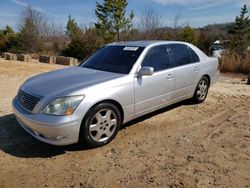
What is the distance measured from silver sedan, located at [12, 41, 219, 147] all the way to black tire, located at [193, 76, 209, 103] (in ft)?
0.88

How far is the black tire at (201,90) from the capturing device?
570cm

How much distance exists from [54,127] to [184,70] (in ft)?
9.62

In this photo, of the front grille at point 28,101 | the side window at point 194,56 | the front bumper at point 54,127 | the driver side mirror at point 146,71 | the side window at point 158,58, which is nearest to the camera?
the front bumper at point 54,127

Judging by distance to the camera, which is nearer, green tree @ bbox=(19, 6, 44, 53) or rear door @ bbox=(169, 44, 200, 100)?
rear door @ bbox=(169, 44, 200, 100)

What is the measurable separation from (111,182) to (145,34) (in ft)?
58.4

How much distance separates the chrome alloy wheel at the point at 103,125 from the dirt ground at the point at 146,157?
0.19m

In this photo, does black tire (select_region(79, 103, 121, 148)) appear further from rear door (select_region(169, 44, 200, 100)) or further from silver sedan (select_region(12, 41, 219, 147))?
rear door (select_region(169, 44, 200, 100))

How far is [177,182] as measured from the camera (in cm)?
293

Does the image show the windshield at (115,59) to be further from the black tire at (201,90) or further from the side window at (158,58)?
the black tire at (201,90)

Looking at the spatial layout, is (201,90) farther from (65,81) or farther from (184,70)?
(65,81)

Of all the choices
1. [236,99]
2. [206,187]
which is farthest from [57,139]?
[236,99]

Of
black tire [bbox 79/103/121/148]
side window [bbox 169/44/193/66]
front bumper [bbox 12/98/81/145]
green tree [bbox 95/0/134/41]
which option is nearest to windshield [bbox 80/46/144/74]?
black tire [bbox 79/103/121/148]

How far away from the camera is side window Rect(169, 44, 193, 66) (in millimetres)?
4988

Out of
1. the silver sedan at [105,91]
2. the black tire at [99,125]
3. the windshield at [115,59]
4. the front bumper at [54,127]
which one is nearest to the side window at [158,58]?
the silver sedan at [105,91]
